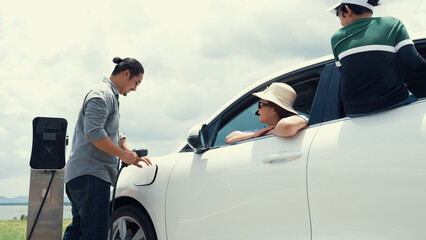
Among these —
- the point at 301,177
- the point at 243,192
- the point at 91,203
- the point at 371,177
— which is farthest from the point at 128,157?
the point at 371,177

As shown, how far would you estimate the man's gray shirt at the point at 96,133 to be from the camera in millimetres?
3705

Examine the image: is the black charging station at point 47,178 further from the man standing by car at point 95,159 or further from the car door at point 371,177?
the car door at point 371,177

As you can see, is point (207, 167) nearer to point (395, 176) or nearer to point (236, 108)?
point (236, 108)

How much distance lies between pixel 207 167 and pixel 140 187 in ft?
2.57

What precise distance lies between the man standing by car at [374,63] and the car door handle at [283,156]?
0.36 meters

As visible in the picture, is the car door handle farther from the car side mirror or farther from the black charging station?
the black charging station

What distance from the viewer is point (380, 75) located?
270cm

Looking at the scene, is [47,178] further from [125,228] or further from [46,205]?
[125,228]

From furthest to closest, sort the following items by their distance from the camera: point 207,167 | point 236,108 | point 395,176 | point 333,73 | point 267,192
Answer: point 236,108 → point 207,167 → point 333,73 → point 267,192 → point 395,176

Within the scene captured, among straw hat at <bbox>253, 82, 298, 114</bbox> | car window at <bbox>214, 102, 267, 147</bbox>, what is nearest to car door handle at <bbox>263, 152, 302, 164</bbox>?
straw hat at <bbox>253, 82, 298, 114</bbox>

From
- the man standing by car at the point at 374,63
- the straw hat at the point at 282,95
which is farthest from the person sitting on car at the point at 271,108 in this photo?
the man standing by car at the point at 374,63

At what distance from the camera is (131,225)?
407 cm

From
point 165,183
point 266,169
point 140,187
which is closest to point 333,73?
point 266,169

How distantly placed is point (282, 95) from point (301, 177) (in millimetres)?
775
